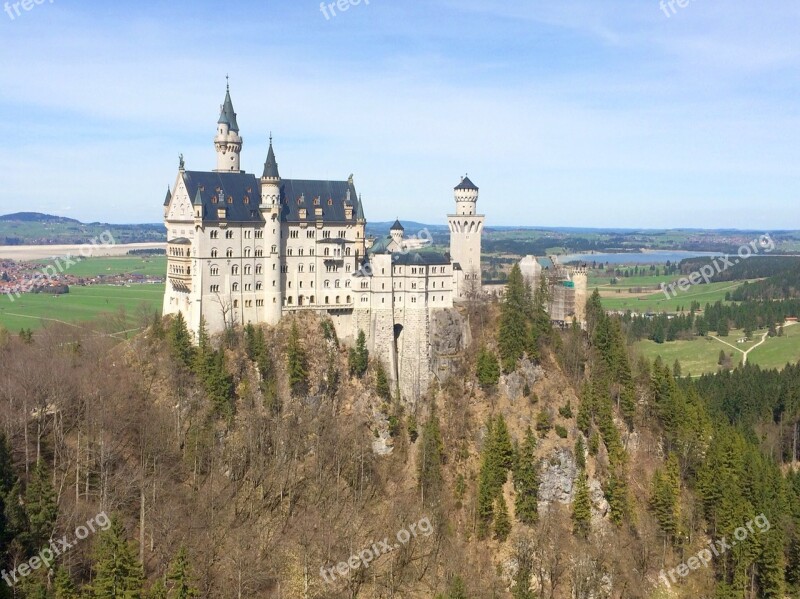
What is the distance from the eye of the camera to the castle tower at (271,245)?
9056 centimetres

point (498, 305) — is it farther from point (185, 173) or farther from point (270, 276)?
point (185, 173)

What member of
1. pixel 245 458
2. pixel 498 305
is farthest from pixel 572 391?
pixel 245 458

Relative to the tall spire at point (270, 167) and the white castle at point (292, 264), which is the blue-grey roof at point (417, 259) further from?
the tall spire at point (270, 167)

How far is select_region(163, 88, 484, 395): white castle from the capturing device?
3465 inches

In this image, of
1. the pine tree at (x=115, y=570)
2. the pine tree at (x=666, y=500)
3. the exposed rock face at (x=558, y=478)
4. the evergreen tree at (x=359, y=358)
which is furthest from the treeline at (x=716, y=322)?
the pine tree at (x=115, y=570)

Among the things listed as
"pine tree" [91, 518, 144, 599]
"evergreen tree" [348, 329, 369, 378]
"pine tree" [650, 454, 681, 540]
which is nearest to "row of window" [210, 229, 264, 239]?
"evergreen tree" [348, 329, 369, 378]

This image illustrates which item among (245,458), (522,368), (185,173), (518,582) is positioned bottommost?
(518,582)

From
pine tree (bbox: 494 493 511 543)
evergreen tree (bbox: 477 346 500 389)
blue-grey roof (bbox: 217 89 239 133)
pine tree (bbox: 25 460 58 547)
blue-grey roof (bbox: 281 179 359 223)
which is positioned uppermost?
blue-grey roof (bbox: 217 89 239 133)

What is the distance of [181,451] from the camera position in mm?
77562

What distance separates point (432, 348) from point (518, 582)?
3103 centimetres

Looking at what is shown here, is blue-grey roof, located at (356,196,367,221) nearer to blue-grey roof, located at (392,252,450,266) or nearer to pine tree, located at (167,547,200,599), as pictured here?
blue-grey roof, located at (392,252,450,266)

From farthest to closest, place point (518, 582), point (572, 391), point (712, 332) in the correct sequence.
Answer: point (712, 332) < point (572, 391) < point (518, 582)

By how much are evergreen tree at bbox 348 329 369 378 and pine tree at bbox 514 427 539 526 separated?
21115 millimetres

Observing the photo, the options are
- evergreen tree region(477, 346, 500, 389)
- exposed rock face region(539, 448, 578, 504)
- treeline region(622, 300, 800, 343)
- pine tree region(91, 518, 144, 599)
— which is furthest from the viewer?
treeline region(622, 300, 800, 343)
